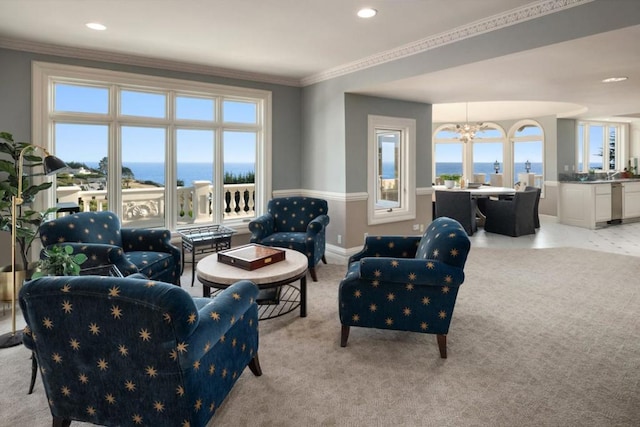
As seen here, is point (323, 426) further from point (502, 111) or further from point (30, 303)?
point (502, 111)

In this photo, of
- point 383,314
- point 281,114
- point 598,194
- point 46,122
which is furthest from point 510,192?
point 46,122

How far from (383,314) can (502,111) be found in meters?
7.83

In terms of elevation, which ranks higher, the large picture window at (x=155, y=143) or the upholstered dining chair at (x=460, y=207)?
the large picture window at (x=155, y=143)

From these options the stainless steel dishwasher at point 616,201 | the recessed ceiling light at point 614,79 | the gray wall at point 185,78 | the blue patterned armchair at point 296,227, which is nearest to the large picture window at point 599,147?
the stainless steel dishwasher at point 616,201

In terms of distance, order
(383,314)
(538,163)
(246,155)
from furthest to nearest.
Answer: (538,163), (246,155), (383,314)

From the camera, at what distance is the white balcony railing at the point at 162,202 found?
4.83 m

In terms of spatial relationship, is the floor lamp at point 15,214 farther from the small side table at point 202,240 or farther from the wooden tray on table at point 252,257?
the small side table at point 202,240

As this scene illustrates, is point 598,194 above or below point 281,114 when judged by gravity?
below

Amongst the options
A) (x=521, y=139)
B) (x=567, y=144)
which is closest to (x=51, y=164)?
(x=567, y=144)

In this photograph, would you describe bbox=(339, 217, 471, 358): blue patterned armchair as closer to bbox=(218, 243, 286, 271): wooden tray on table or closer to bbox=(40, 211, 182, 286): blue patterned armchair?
bbox=(218, 243, 286, 271): wooden tray on table

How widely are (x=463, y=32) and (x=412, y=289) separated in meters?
2.61

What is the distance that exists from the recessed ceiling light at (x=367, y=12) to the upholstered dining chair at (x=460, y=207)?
184 inches

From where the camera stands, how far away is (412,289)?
8.70 ft

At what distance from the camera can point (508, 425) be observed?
2.00 meters
